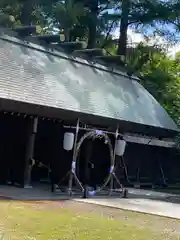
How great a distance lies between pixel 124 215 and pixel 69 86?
22.0 feet

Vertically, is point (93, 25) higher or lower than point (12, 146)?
higher

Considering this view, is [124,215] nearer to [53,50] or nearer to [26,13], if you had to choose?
[53,50]

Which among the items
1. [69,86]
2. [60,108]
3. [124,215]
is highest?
[69,86]

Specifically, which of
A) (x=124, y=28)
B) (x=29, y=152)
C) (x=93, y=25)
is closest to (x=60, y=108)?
(x=29, y=152)

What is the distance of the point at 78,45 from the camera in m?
19.2

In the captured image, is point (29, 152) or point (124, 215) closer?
point (124, 215)

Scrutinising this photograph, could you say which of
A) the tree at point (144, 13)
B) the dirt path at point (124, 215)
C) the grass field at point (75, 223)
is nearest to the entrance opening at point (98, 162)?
the dirt path at point (124, 215)

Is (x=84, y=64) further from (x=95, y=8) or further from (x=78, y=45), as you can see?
(x=95, y=8)

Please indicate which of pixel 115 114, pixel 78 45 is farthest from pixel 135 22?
pixel 115 114

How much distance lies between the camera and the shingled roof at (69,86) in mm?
13500

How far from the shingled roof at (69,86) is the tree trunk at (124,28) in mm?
5268

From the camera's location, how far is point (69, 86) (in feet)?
51.3

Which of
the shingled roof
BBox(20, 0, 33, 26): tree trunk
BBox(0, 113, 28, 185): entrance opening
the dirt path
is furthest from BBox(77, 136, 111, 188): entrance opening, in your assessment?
BBox(20, 0, 33, 26): tree trunk

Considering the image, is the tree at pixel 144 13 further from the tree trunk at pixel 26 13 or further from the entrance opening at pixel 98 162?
the entrance opening at pixel 98 162
